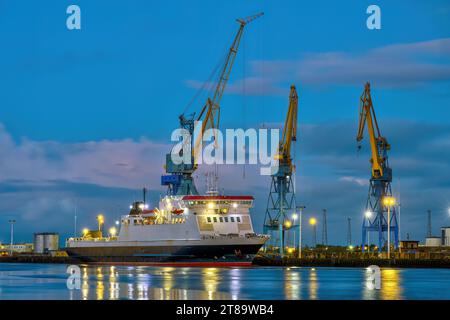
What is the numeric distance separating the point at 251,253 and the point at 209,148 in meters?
43.8

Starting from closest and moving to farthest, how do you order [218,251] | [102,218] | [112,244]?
[218,251]
[112,244]
[102,218]

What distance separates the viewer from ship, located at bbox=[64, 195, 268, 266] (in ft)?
317

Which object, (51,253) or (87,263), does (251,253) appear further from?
(51,253)

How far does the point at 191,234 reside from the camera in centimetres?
9775

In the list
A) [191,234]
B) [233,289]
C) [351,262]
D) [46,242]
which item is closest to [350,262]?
[351,262]

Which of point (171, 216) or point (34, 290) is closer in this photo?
point (34, 290)

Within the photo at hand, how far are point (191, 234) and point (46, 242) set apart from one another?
85613 mm

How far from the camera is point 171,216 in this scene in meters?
102

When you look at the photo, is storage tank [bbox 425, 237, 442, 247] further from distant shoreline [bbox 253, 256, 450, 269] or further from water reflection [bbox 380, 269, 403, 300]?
water reflection [bbox 380, 269, 403, 300]

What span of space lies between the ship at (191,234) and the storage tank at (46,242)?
6815 centimetres

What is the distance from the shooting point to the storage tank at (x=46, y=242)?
174 metres

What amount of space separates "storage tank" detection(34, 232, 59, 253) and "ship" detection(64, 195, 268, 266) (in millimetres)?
68154
